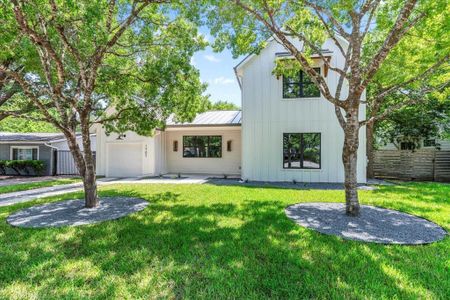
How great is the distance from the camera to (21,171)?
1700 cm

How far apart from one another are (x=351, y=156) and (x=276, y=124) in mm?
6581

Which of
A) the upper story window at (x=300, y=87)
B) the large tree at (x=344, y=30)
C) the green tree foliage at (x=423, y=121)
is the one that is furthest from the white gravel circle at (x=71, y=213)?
the green tree foliage at (x=423, y=121)

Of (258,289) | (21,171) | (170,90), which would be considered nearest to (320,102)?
(170,90)

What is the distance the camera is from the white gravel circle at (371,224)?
15.3 ft

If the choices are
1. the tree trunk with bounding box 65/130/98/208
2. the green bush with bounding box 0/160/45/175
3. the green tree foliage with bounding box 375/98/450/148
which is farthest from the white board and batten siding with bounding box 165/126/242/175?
the green tree foliage with bounding box 375/98/450/148

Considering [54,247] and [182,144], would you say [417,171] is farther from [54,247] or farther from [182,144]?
[54,247]

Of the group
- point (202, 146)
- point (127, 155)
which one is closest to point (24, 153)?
point (127, 155)

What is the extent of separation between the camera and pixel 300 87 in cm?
1223

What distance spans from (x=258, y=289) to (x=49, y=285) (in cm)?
269

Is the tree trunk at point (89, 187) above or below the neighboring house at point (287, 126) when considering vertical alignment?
below

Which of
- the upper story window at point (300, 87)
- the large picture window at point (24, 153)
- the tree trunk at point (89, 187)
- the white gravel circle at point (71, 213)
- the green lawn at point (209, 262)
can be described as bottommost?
the green lawn at point (209, 262)

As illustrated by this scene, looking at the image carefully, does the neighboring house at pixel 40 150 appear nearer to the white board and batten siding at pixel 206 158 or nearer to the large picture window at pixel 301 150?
the white board and batten siding at pixel 206 158

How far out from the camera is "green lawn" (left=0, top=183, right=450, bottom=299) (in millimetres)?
2930

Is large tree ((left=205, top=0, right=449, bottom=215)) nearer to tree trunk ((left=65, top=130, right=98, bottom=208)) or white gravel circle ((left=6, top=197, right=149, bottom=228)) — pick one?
tree trunk ((left=65, top=130, right=98, bottom=208))
